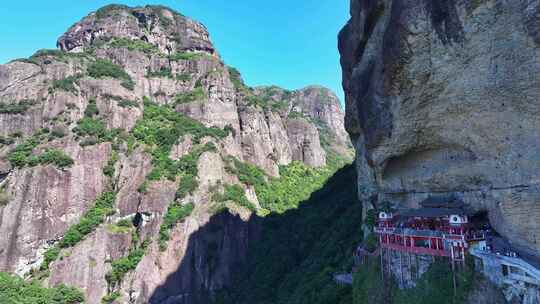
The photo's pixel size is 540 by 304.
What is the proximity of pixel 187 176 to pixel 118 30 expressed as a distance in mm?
48614

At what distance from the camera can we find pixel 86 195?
51.3 meters

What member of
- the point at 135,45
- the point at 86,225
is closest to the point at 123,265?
the point at 86,225

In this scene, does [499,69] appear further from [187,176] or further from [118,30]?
[118,30]

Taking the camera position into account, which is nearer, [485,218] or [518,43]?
[518,43]

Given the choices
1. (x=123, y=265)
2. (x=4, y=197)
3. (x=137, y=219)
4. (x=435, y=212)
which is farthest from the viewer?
(x=137, y=219)

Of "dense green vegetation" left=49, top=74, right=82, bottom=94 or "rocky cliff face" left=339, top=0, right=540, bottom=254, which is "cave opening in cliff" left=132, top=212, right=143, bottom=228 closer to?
"dense green vegetation" left=49, top=74, right=82, bottom=94

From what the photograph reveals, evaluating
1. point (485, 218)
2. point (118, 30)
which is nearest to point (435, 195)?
point (485, 218)

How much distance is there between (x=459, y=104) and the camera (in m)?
18.2

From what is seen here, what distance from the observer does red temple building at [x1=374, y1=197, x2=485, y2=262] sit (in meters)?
15.8

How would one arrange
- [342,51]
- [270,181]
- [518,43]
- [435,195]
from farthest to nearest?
[270,181] → [342,51] → [435,195] → [518,43]

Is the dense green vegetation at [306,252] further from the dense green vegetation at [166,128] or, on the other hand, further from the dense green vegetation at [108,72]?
the dense green vegetation at [108,72]

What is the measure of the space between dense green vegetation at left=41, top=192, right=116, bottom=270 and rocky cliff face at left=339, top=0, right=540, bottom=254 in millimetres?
41320

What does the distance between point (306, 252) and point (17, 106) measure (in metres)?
52.0

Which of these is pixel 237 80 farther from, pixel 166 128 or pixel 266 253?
pixel 266 253
